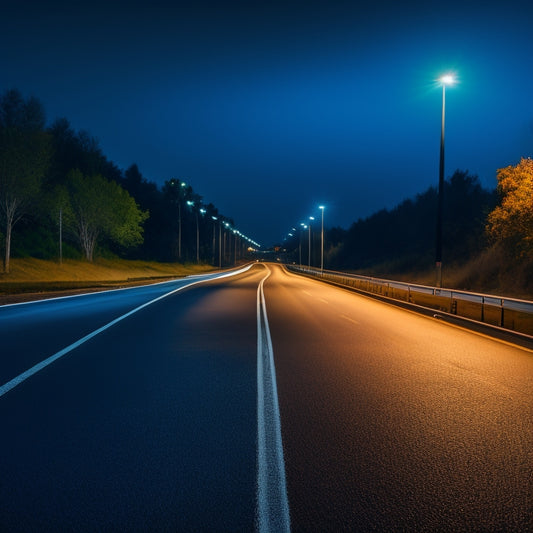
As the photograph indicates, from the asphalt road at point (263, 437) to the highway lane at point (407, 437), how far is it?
0.02 meters

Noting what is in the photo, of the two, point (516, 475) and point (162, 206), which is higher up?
point (162, 206)

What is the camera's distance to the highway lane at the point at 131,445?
11.4 feet

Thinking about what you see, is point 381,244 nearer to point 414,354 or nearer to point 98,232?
point 98,232

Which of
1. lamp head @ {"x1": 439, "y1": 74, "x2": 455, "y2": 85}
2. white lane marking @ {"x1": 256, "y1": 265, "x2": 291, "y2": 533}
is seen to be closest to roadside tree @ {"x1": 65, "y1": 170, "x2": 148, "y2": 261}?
lamp head @ {"x1": 439, "y1": 74, "x2": 455, "y2": 85}

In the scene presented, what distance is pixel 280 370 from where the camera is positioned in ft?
27.2

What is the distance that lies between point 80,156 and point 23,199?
103 ft

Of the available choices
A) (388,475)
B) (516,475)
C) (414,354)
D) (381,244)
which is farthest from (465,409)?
(381,244)

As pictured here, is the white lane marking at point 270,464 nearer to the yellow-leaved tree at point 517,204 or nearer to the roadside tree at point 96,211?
the yellow-leaved tree at point 517,204

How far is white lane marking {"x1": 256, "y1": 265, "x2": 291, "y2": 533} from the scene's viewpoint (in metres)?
3.41

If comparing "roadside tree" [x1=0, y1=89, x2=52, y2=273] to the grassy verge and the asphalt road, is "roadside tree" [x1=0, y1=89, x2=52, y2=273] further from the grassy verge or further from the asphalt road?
the asphalt road

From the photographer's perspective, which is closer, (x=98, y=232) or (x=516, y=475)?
(x=516, y=475)

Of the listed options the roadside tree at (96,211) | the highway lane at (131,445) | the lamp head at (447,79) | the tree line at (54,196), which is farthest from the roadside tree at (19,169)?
the highway lane at (131,445)

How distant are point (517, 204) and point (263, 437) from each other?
24.8m

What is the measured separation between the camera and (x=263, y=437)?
5047 mm
